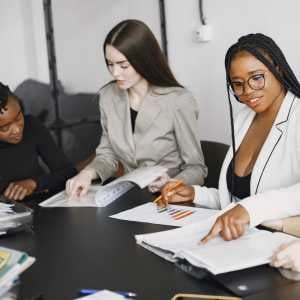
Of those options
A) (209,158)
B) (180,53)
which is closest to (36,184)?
(209,158)

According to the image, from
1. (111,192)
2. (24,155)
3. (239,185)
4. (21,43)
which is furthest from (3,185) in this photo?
(21,43)

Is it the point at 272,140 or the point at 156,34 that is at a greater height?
the point at 156,34

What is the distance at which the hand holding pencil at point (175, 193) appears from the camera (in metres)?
1.65

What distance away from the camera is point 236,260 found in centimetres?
109

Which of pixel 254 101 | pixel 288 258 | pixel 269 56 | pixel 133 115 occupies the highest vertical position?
pixel 269 56

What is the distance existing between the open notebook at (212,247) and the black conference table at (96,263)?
0.03 m

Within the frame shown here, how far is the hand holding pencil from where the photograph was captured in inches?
65.1

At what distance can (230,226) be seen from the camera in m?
1.22

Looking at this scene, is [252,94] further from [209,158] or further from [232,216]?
[209,158]

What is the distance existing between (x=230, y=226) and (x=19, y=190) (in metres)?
0.97

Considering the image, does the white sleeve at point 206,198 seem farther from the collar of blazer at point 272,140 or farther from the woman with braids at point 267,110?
the collar of blazer at point 272,140

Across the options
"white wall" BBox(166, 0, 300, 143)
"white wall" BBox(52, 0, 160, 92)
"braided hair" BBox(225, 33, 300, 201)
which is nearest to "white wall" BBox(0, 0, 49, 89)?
"white wall" BBox(52, 0, 160, 92)

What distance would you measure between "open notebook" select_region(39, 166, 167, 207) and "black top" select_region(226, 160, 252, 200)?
0.23 meters

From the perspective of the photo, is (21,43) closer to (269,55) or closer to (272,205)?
(269,55)
